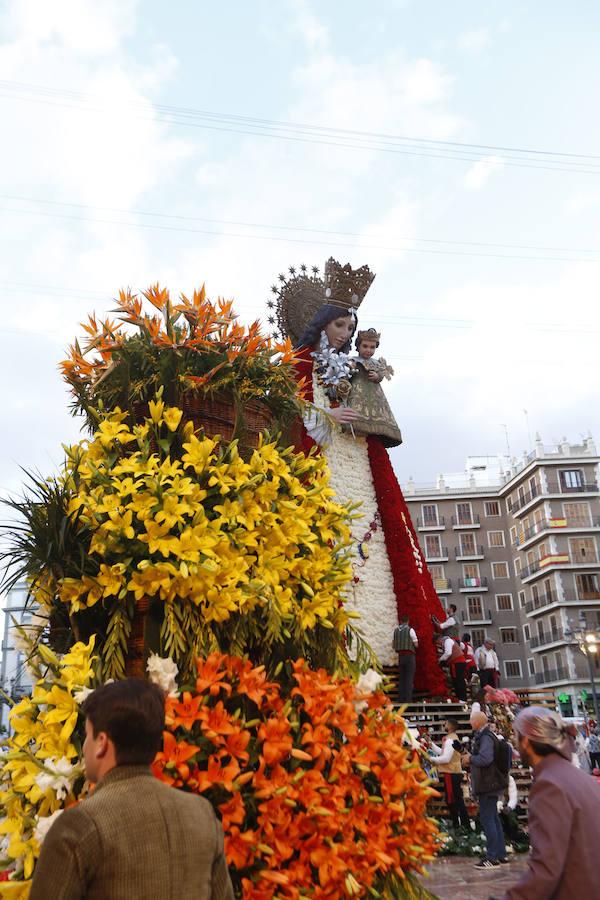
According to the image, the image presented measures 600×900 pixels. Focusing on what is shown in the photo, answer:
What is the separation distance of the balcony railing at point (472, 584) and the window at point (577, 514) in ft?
22.4

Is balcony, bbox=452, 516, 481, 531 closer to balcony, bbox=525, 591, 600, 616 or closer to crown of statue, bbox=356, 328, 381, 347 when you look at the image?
balcony, bbox=525, 591, 600, 616

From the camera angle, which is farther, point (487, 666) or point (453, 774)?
point (487, 666)

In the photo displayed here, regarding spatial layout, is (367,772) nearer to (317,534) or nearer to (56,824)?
(317,534)

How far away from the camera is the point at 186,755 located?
2781 millimetres

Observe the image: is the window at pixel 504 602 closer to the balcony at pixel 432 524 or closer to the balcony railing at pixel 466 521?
the balcony railing at pixel 466 521

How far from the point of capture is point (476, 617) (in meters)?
50.5

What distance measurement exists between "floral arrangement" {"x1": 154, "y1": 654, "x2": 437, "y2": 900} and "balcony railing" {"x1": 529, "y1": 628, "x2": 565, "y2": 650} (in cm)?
4574

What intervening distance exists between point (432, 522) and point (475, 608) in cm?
619

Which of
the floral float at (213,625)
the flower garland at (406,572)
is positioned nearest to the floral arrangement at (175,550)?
the floral float at (213,625)

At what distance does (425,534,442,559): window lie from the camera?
51.8m

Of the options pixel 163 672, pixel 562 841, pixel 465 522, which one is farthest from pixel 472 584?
pixel 562 841

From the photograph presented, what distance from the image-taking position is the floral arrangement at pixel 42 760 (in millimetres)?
2779

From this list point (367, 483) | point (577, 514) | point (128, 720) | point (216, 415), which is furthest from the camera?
point (577, 514)

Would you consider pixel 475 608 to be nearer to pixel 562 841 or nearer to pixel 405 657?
pixel 405 657
